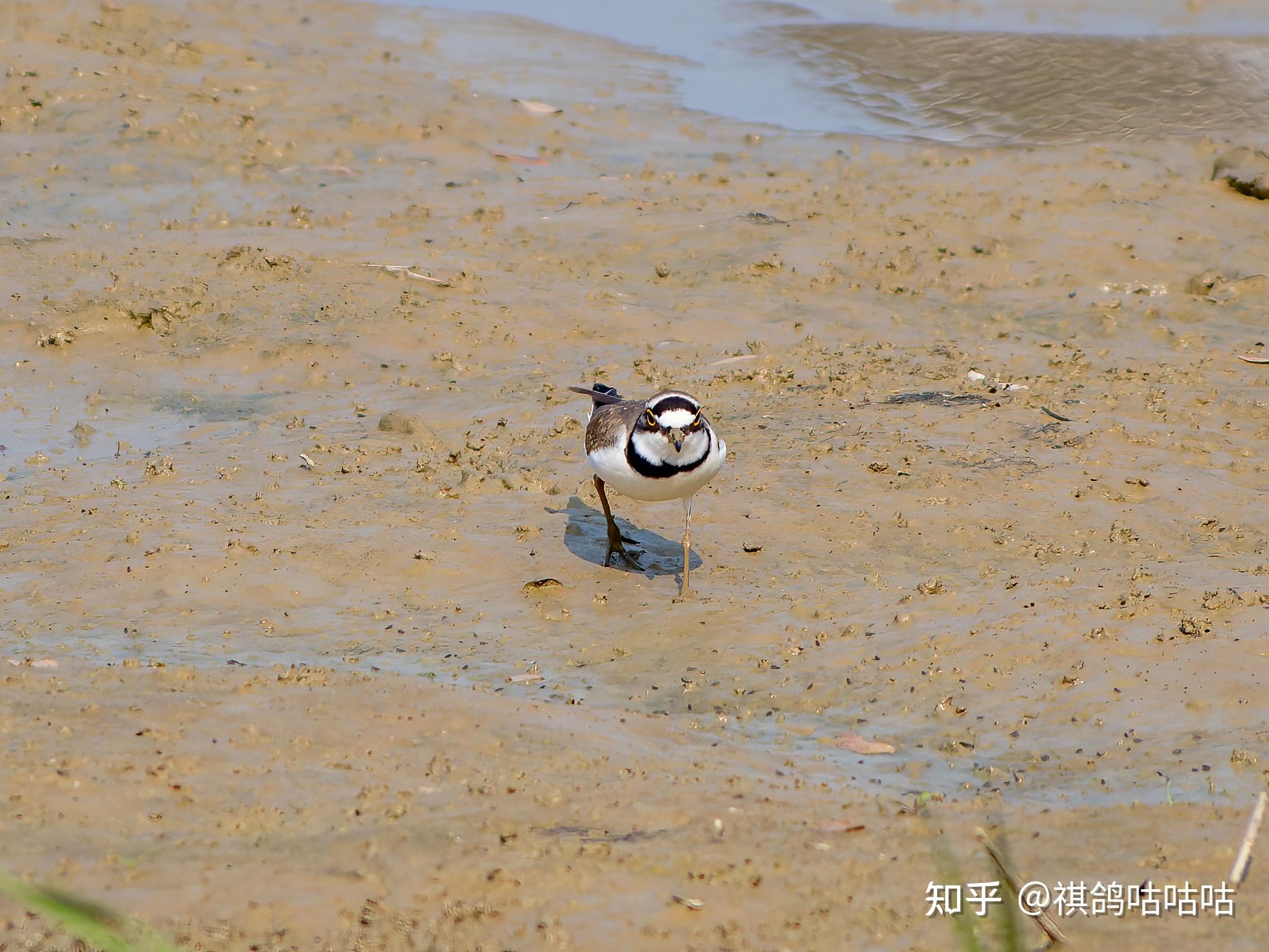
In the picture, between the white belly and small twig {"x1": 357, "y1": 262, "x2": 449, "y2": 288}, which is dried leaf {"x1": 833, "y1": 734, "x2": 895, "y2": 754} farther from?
small twig {"x1": 357, "y1": 262, "x2": 449, "y2": 288}

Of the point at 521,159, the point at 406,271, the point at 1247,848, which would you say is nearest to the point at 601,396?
the point at 406,271

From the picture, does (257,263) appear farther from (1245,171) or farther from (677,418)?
(1245,171)

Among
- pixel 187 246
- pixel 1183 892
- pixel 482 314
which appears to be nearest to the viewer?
pixel 1183 892

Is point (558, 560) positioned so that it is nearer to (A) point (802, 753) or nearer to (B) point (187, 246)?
(A) point (802, 753)

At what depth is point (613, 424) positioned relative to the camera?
648 centimetres

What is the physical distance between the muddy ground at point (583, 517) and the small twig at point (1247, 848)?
0.18 ft

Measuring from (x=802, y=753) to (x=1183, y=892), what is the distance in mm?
1614

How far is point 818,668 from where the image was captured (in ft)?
18.5

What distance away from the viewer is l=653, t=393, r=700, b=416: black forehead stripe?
6039 millimetres

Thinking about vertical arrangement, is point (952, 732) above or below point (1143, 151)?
below

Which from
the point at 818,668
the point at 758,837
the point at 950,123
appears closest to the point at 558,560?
the point at 818,668

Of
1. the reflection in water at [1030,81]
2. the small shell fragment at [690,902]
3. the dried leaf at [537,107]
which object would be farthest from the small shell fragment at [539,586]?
the reflection in water at [1030,81]

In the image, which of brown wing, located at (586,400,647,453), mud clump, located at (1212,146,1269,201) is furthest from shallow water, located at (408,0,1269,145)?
brown wing, located at (586,400,647,453)

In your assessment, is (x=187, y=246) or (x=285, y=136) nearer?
(x=187, y=246)
